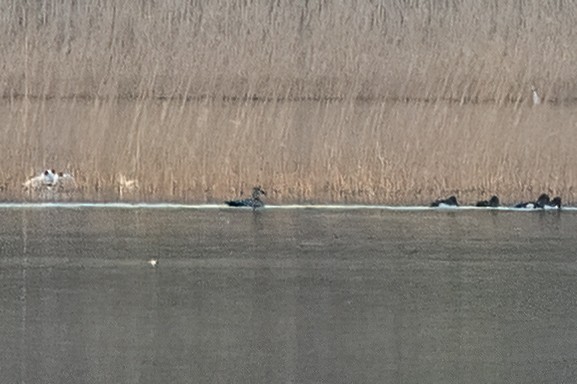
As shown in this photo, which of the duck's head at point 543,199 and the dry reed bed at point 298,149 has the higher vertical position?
the dry reed bed at point 298,149

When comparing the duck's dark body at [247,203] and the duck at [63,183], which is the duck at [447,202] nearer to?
the duck's dark body at [247,203]

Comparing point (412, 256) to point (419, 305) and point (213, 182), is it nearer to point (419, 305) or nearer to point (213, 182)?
point (419, 305)

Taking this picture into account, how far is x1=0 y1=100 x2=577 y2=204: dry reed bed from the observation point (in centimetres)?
92

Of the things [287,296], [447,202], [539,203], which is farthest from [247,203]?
[539,203]

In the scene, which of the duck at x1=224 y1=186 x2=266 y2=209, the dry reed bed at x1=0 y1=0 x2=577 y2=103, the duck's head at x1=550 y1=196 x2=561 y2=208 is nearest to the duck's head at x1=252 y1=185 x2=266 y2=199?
the duck at x1=224 y1=186 x2=266 y2=209

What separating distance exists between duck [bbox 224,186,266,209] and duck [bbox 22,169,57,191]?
190mm

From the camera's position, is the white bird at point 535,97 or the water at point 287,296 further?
the white bird at point 535,97

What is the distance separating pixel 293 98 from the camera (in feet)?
3.14

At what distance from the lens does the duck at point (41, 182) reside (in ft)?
2.99

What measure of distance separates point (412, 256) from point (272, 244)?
15cm

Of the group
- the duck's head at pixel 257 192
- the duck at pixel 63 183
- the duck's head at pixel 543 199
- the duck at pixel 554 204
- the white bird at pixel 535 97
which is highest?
the white bird at pixel 535 97

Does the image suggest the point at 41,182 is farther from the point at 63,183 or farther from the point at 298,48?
the point at 298,48

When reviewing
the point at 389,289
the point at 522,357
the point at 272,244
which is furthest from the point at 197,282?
the point at 522,357

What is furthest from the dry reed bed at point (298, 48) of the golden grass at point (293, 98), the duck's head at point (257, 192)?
the duck's head at point (257, 192)
